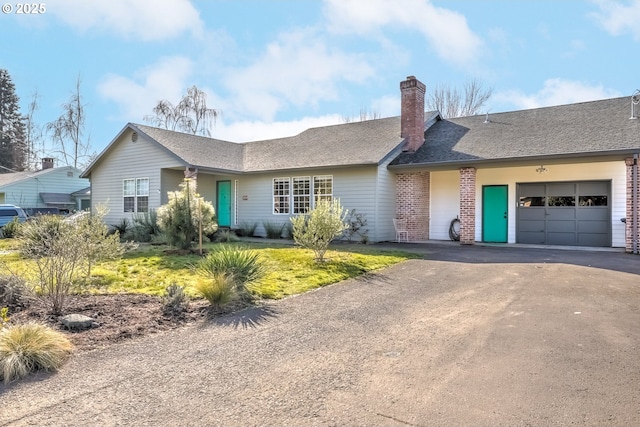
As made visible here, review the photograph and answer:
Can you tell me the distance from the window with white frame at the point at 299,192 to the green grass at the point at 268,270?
4368 mm

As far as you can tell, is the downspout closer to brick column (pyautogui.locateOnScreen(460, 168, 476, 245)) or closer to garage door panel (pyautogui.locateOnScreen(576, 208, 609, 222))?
garage door panel (pyautogui.locateOnScreen(576, 208, 609, 222))

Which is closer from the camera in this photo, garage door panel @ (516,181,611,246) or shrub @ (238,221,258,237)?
garage door panel @ (516,181,611,246)

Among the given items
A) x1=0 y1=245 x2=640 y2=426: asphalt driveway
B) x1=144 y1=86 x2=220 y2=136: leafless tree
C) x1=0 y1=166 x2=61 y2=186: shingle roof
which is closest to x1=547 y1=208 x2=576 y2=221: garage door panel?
x1=0 y1=245 x2=640 y2=426: asphalt driveway

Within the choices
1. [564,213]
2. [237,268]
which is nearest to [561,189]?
[564,213]

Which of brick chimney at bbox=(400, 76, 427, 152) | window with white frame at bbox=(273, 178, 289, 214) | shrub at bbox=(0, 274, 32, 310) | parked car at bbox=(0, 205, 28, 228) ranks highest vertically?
brick chimney at bbox=(400, 76, 427, 152)

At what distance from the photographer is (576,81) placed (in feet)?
69.1

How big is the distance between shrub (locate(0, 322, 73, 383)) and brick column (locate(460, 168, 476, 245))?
41.2 ft

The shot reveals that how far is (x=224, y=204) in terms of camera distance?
19484mm

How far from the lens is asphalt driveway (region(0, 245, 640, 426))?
10.0ft

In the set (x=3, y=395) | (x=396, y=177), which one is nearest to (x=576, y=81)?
(x=396, y=177)

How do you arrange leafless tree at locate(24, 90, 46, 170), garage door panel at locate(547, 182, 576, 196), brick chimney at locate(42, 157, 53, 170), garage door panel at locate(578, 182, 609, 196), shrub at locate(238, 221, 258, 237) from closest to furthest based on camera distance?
garage door panel at locate(578, 182, 609, 196), garage door panel at locate(547, 182, 576, 196), shrub at locate(238, 221, 258, 237), brick chimney at locate(42, 157, 53, 170), leafless tree at locate(24, 90, 46, 170)

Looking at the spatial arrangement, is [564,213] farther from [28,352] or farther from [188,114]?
[188,114]

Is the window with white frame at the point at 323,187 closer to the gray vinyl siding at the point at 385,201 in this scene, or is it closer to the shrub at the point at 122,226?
the gray vinyl siding at the point at 385,201

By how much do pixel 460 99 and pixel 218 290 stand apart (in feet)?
99.7
